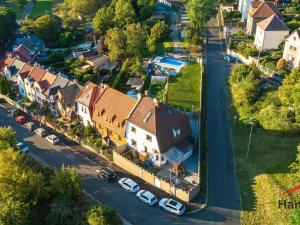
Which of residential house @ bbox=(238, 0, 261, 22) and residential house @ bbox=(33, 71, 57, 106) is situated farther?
residential house @ bbox=(238, 0, 261, 22)

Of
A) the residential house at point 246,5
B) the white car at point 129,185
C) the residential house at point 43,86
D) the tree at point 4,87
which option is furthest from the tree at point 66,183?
the residential house at point 246,5

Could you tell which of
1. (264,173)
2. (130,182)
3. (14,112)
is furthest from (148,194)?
(14,112)

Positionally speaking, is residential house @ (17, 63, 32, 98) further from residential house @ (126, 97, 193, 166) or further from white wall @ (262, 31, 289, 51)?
white wall @ (262, 31, 289, 51)

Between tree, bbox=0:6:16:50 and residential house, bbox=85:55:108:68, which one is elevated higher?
tree, bbox=0:6:16:50

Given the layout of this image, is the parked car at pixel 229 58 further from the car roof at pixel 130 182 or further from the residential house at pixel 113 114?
the car roof at pixel 130 182

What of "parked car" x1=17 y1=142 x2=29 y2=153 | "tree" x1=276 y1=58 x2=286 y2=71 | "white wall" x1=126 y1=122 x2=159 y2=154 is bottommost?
"parked car" x1=17 y1=142 x2=29 y2=153

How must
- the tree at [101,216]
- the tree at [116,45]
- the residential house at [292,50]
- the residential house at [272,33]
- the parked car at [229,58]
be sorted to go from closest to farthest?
the tree at [101,216]
the residential house at [292,50]
the residential house at [272,33]
the parked car at [229,58]
the tree at [116,45]

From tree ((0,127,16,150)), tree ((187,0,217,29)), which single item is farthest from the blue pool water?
tree ((0,127,16,150))

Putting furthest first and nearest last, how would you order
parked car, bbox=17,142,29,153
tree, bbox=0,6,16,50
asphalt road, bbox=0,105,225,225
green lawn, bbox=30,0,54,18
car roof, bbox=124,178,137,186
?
green lawn, bbox=30,0,54,18 < tree, bbox=0,6,16,50 < parked car, bbox=17,142,29,153 < car roof, bbox=124,178,137,186 < asphalt road, bbox=0,105,225,225
